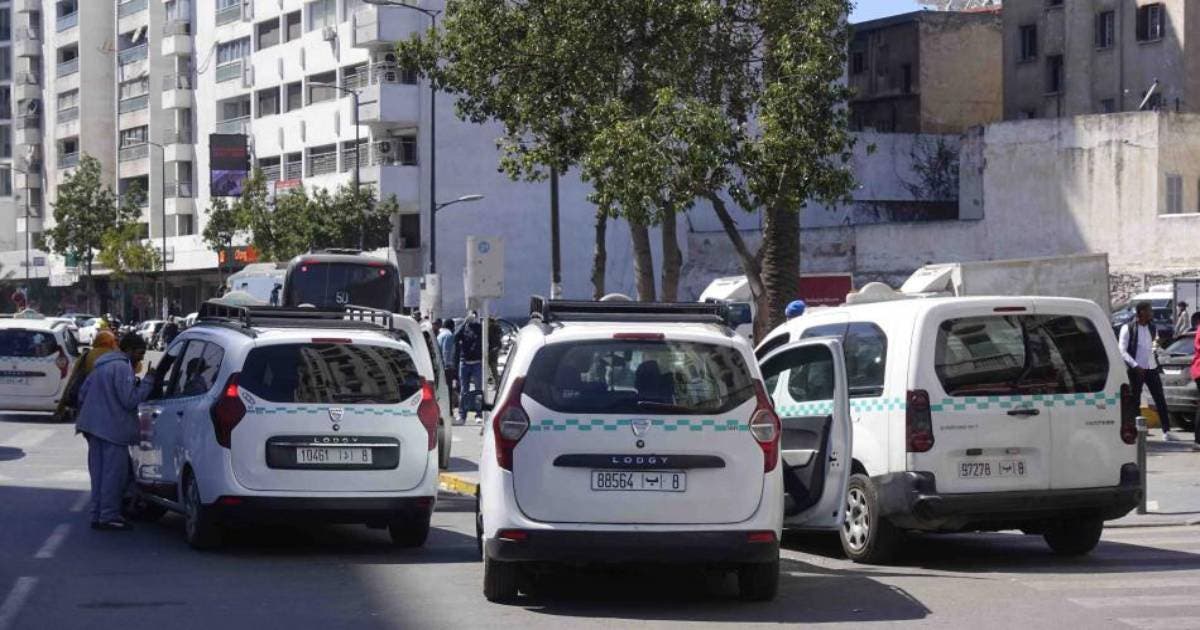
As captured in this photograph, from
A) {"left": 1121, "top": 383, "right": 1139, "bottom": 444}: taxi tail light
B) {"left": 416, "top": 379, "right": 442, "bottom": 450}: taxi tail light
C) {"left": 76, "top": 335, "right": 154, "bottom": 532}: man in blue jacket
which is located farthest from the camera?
{"left": 76, "top": 335, "right": 154, "bottom": 532}: man in blue jacket

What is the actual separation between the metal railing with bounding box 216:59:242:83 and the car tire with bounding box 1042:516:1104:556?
7017cm

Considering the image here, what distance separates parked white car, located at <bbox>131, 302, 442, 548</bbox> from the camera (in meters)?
12.9

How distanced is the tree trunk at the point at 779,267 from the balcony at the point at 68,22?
80187 millimetres

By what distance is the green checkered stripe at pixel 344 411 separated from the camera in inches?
512

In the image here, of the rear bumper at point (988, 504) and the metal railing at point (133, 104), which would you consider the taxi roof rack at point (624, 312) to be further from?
the metal railing at point (133, 104)

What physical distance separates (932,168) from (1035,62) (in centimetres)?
595

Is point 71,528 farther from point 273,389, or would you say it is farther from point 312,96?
point 312,96

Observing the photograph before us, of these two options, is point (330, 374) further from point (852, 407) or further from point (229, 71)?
point (229, 71)

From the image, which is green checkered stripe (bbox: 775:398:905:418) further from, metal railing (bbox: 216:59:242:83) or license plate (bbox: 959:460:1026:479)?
metal railing (bbox: 216:59:242:83)

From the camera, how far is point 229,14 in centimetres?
8119

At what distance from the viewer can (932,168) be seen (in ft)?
226

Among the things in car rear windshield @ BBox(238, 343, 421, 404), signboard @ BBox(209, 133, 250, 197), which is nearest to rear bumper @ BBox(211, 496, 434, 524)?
car rear windshield @ BBox(238, 343, 421, 404)

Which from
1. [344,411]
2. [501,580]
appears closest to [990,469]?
[501,580]

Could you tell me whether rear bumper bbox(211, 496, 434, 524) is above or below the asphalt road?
above
